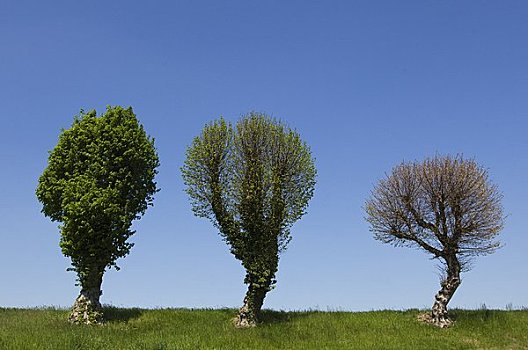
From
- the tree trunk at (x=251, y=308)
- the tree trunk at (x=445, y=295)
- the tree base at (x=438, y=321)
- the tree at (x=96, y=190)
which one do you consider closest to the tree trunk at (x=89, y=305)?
the tree at (x=96, y=190)

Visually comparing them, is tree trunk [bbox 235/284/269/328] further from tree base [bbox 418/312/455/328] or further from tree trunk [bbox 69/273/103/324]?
tree base [bbox 418/312/455/328]

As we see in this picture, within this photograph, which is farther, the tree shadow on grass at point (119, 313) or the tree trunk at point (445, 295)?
the tree trunk at point (445, 295)

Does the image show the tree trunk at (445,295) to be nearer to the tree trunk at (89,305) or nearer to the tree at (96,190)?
the tree at (96,190)

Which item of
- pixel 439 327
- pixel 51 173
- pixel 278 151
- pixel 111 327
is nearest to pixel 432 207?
pixel 439 327

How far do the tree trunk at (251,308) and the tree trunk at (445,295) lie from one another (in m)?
11.0

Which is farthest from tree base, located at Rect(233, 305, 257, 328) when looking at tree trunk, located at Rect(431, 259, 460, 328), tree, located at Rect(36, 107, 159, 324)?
tree trunk, located at Rect(431, 259, 460, 328)

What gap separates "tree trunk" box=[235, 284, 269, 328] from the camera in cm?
3731

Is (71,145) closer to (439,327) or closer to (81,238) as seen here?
(81,238)

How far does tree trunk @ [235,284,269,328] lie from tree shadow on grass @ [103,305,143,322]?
276 inches

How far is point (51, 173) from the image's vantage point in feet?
127

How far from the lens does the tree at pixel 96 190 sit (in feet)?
121

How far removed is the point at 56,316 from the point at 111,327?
542 centimetres

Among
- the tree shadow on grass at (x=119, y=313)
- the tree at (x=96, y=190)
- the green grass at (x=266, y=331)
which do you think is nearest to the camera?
the green grass at (x=266, y=331)

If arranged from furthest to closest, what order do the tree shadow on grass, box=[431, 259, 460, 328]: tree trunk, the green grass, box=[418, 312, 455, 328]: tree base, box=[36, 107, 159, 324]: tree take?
1. box=[431, 259, 460, 328]: tree trunk
2. box=[418, 312, 455, 328]: tree base
3. the tree shadow on grass
4. box=[36, 107, 159, 324]: tree
5. the green grass
